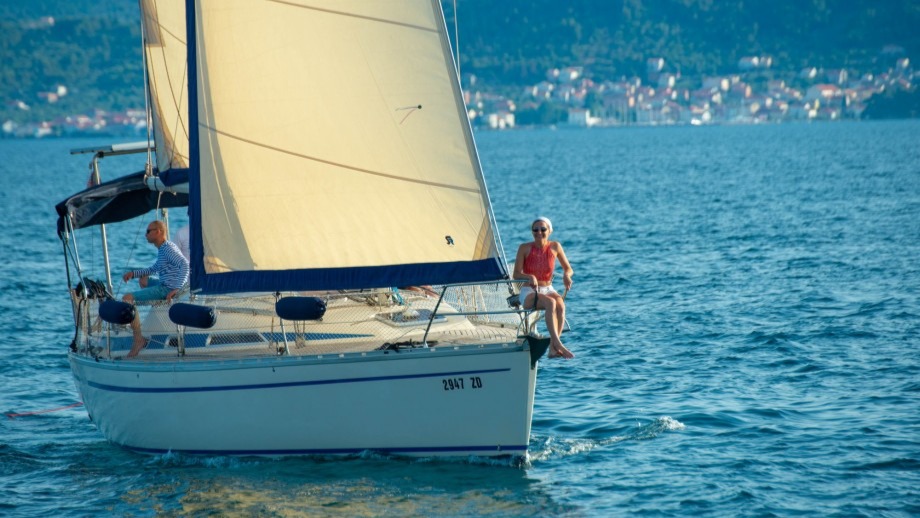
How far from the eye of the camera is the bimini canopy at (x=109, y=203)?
690 inches

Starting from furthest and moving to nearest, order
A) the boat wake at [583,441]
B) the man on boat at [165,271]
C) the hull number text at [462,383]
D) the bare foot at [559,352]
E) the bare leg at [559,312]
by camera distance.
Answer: the man on boat at [165,271] < the boat wake at [583,441] < the bare leg at [559,312] < the bare foot at [559,352] < the hull number text at [462,383]

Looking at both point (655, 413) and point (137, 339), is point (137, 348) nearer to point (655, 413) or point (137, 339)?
point (137, 339)

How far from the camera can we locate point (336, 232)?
15.3 metres

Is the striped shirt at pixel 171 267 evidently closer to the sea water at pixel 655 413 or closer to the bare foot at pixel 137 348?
the bare foot at pixel 137 348

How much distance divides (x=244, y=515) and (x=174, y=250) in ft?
13.0

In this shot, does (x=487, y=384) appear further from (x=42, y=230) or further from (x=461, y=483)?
(x=42, y=230)

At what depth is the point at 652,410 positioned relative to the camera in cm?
1838

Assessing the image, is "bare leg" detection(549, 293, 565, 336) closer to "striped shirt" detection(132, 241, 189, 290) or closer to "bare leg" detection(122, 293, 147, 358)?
"striped shirt" detection(132, 241, 189, 290)

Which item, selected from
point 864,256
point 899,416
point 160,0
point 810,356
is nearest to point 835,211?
point 864,256

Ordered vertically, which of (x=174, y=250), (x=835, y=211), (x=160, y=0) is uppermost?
(x=160, y=0)

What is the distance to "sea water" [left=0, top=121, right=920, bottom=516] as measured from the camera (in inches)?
584

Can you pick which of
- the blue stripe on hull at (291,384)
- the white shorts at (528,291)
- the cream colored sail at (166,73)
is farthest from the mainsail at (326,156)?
the cream colored sail at (166,73)

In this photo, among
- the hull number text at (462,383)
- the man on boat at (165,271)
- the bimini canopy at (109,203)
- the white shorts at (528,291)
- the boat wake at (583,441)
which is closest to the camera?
the hull number text at (462,383)

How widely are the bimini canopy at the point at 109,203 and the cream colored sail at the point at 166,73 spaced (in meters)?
0.53
